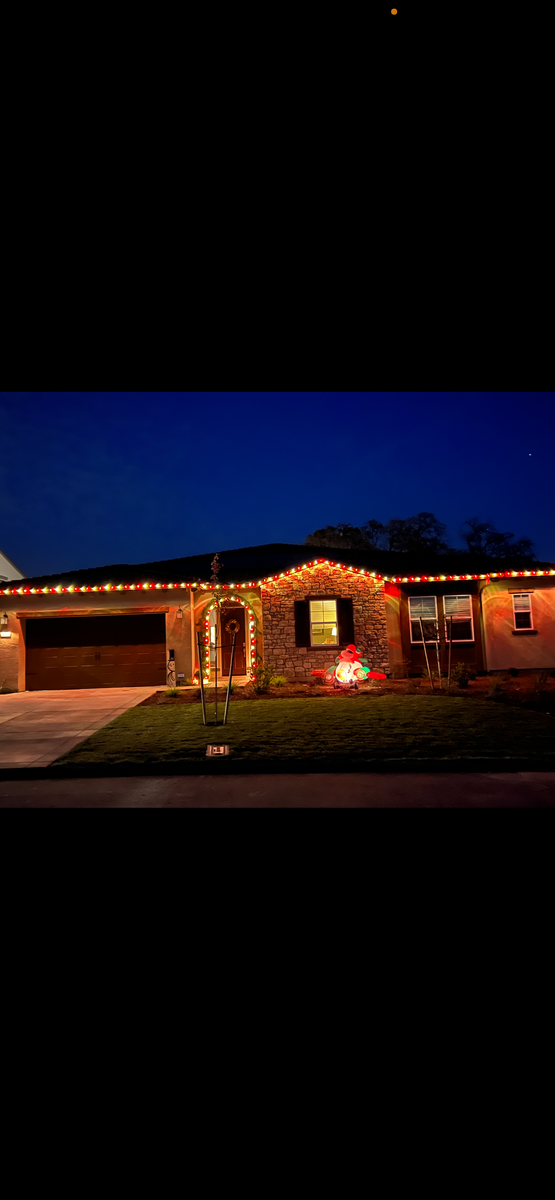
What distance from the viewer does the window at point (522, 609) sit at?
16.1 metres

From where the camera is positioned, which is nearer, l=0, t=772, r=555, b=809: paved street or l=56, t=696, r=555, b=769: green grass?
l=0, t=772, r=555, b=809: paved street

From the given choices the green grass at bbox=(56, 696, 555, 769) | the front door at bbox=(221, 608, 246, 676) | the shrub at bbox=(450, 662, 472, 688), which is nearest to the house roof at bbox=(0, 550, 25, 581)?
the front door at bbox=(221, 608, 246, 676)

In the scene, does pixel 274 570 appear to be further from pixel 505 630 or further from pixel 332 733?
pixel 332 733

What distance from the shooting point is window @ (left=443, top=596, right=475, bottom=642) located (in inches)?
634

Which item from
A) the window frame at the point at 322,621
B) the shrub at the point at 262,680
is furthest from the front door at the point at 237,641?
the shrub at the point at 262,680

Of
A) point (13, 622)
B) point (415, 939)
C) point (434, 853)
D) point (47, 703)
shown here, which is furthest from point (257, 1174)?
point (13, 622)

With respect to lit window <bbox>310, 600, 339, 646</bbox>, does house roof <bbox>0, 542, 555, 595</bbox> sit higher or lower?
higher

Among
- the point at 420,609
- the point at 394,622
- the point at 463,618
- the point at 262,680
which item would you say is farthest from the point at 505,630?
the point at 262,680

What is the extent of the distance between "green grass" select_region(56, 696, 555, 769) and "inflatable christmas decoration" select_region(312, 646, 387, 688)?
7.72ft

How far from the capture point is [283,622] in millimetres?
15141

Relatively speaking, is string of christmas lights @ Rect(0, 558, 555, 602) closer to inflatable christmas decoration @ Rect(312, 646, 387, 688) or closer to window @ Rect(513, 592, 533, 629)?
window @ Rect(513, 592, 533, 629)

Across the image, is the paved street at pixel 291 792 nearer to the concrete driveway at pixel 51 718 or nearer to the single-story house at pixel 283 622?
the concrete driveway at pixel 51 718

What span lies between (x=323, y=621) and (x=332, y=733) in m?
7.46

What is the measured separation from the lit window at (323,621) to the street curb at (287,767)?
8988mm
